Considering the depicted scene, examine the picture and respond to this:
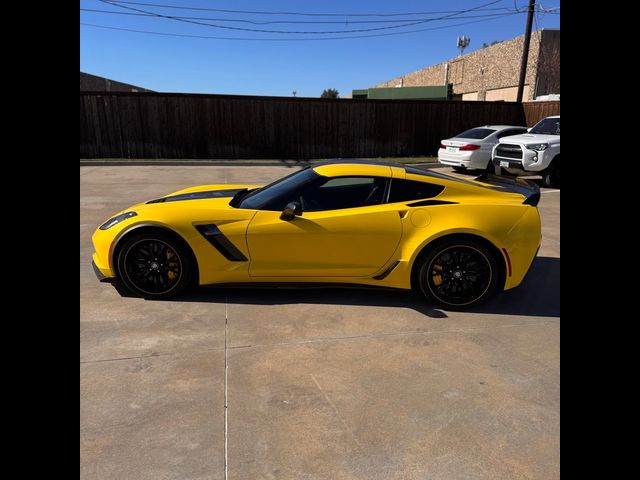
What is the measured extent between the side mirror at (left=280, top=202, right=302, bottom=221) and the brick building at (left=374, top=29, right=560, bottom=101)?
23811 mm

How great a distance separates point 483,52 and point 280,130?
28.3m

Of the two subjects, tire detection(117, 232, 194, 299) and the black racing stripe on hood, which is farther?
the black racing stripe on hood

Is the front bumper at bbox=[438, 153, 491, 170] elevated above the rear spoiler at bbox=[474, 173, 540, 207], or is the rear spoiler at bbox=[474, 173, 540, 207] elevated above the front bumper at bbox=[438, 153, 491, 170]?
the front bumper at bbox=[438, 153, 491, 170]

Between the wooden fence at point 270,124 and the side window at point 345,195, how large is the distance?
14.6 metres

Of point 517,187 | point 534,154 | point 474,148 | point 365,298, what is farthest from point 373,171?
point 474,148

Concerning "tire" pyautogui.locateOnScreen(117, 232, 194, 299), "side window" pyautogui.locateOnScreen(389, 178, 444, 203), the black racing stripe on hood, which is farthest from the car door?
the black racing stripe on hood

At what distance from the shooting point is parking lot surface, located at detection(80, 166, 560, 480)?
221 cm

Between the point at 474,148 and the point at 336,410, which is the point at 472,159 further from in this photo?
the point at 336,410

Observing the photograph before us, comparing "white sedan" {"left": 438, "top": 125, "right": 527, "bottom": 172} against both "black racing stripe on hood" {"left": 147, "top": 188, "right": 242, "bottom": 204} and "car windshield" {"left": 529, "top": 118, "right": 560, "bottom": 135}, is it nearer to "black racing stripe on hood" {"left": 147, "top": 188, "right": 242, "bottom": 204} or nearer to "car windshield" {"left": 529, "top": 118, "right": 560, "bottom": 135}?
"car windshield" {"left": 529, "top": 118, "right": 560, "bottom": 135}

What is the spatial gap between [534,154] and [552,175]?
887 millimetres

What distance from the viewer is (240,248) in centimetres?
395

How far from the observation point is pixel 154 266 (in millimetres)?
4082
